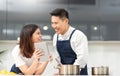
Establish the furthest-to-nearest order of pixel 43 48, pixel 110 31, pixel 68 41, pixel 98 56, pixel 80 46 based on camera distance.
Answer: pixel 98 56, pixel 110 31, pixel 68 41, pixel 80 46, pixel 43 48

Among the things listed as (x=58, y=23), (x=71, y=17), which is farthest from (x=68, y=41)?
(x=71, y=17)

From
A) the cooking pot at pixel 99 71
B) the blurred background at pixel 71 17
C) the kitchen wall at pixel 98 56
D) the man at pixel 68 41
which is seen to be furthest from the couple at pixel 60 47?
the kitchen wall at pixel 98 56

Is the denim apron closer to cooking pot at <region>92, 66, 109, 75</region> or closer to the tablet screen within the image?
the tablet screen

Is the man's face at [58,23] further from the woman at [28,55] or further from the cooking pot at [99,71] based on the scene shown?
the cooking pot at [99,71]

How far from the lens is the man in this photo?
238cm

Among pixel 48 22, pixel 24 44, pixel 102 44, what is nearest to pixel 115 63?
pixel 102 44

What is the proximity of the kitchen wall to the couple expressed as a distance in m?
1.21

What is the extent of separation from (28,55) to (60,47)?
0.44 metres

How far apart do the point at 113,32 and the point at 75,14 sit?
1.74ft

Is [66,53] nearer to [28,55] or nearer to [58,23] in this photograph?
[58,23]

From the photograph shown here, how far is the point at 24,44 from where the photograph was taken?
7.57 feet

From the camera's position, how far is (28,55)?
2.29 meters

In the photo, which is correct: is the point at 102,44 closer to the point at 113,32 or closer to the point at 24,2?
the point at 113,32

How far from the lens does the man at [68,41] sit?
7.80 ft
